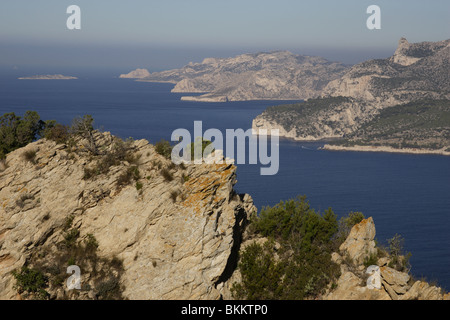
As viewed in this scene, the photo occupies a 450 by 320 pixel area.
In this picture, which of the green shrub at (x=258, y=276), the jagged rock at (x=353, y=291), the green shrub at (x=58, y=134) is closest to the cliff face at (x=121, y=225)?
the green shrub at (x=258, y=276)

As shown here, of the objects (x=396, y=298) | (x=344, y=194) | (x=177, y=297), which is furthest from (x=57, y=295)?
(x=344, y=194)

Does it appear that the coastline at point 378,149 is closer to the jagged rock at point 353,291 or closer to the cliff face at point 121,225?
the jagged rock at point 353,291

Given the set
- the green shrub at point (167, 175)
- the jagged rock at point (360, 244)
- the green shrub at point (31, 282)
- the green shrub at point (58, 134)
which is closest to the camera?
the green shrub at point (31, 282)

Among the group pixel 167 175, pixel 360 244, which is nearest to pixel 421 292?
pixel 360 244

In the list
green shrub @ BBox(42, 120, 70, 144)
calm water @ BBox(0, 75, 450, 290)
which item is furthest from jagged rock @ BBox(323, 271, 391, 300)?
calm water @ BBox(0, 75, 450, 290)

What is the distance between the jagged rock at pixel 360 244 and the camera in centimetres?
2314

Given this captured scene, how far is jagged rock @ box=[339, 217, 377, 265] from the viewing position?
23.1 meters

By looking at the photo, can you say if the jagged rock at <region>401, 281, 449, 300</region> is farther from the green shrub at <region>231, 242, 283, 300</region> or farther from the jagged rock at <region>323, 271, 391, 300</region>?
the green shrub at <region>231, 242, 283, 300</region>

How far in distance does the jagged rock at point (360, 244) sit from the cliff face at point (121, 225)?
18.4ft

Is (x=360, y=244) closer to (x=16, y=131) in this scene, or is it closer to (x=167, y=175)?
(x=167, y=175)

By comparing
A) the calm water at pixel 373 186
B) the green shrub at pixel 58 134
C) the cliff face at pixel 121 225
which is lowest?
the calm water at pixel 373 186

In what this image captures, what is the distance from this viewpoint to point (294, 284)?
2188 centimetres

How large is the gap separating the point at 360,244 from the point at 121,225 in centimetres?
1198

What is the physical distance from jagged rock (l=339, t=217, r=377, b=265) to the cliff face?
562 cm
